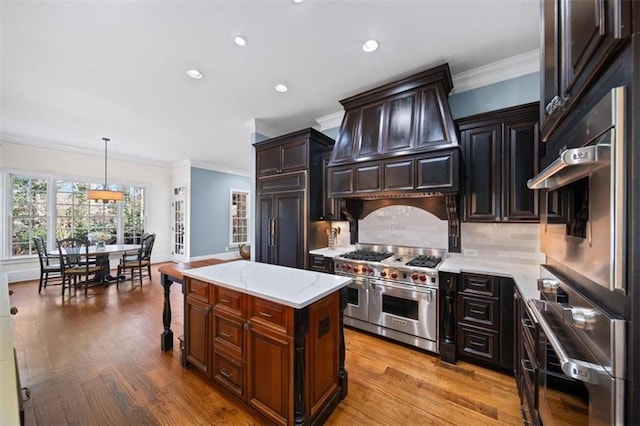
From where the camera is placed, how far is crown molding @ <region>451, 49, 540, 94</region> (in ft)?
7.86

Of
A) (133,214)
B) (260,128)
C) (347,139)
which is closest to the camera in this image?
(347,139)

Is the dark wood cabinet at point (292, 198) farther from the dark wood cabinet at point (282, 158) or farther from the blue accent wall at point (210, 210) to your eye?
the blue accent wall at point (210, 210)

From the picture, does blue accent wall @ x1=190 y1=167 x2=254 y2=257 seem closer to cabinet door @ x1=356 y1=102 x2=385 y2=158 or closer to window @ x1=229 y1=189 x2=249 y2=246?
window @ x1=229 y1=189 x2=249 y2=246

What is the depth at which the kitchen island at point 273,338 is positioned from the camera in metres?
1.46

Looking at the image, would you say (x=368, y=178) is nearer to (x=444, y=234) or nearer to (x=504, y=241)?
(x=444, y=234)

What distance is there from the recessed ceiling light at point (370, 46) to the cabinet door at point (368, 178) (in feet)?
3.71

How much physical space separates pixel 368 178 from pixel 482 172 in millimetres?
1153

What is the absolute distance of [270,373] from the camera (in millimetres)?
1551

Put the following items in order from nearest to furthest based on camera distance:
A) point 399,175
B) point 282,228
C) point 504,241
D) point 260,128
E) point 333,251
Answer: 1. point 504,241
2. point 399,175
3. point 333,251
4. point 282,228
5. point 260,128

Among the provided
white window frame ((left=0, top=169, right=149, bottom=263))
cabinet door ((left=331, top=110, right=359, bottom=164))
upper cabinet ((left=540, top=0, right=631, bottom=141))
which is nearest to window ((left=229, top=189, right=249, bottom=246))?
white window frame ((left=0, top=169, right=149, bottom=263))

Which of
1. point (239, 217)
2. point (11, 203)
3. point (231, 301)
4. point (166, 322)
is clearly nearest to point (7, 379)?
point (231, 301)

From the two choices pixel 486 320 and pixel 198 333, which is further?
pixel 486 320

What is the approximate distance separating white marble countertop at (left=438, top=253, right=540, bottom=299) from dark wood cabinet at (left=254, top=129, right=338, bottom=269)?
61.5 inches

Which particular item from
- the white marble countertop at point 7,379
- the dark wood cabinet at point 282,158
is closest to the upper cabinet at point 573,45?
the white marble countertop at point 7,379
